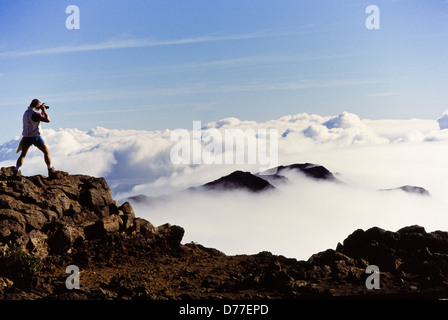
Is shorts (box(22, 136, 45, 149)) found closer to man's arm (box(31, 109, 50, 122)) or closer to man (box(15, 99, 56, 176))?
man (box(15, 99, 56, 176))

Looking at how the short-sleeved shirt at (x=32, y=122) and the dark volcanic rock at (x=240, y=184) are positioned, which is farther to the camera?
the dark volcanic rock at (x=240, y=184)

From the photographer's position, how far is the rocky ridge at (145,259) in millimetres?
19578

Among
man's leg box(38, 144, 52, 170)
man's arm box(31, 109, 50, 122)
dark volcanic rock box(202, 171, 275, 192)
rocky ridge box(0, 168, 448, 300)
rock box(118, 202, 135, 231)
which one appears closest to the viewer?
rocky ridge box(0, 168, 448, 300)

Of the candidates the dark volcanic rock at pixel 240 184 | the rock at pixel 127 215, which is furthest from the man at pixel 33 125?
the dark volcanic rock at pixel 240 184

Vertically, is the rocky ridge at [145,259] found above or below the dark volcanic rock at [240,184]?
below

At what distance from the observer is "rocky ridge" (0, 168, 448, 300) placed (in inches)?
771

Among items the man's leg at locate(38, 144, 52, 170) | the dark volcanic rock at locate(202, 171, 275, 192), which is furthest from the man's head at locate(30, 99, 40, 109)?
the dark volcanic rock at locate(202, 171, 275, 192)

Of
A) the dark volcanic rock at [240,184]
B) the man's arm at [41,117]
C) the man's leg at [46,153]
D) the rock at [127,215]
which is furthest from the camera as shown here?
the dark volcanic rock at [240,184]

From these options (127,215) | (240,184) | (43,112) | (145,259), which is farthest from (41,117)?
(240,184)

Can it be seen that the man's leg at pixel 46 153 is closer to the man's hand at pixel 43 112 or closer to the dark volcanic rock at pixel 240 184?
the man's hand at pixel 43 112

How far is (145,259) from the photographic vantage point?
24062mm

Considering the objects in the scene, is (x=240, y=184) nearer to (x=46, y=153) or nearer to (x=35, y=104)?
(x=46, y=153)

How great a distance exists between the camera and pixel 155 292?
1986cm
